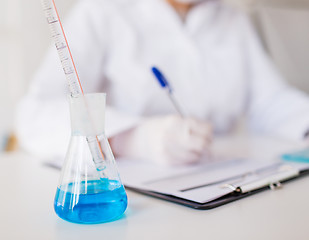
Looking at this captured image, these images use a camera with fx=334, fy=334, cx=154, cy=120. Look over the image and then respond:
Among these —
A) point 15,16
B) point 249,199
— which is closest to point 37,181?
point 249,199

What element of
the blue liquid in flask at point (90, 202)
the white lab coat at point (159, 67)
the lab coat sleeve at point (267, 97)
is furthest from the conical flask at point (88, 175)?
the lab coat sleeve at point (267, 97)

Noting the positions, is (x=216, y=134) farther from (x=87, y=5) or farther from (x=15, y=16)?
(x=15, y=16)

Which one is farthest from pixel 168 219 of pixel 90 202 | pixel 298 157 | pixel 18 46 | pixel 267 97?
pixel 18 46

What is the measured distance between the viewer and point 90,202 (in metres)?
0.30

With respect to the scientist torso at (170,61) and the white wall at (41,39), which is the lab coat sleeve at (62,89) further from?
the white wall at (41,39)

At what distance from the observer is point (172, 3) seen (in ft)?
3.18

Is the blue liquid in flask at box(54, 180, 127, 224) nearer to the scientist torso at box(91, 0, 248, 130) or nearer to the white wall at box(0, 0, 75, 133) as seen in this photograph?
the scientist torso at box(91, 0, 248, 130)

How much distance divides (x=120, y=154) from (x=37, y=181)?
0.22m

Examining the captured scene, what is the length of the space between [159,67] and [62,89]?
0.26 meters

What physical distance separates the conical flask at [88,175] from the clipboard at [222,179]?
80 mm

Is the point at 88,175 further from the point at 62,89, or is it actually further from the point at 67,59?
the point at 62,89

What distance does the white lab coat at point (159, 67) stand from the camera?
0.79m

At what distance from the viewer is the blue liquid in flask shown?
0.98 ft

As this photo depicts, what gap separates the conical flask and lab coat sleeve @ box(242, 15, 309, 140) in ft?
2.38
